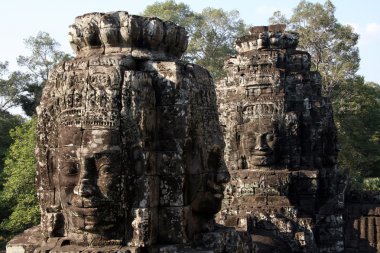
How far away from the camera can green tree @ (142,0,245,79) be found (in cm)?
2795

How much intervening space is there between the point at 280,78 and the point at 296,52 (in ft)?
3.78

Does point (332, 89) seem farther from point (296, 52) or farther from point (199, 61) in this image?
point (296, 52)

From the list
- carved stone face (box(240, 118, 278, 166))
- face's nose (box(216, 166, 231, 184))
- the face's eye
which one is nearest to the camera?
the face's eye

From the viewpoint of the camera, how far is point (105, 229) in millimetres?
4215

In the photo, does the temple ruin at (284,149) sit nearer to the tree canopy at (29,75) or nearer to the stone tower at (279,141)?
the stone tower at (279,141)

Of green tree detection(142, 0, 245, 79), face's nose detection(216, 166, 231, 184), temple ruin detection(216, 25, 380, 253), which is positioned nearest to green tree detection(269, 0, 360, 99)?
green tree detection(142, 0, 245, 79)

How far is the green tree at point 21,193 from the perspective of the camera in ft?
50.5

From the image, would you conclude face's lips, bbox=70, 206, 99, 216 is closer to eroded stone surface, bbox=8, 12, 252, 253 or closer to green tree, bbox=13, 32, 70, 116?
eroded stone surface, bbox=8, 12, 252, 253

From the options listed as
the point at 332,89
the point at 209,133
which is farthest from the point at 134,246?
the point at 332,89

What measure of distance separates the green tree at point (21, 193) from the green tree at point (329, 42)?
41.5ft

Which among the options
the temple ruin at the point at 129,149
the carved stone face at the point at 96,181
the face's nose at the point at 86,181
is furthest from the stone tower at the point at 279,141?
the face's nose at the point at 86,181

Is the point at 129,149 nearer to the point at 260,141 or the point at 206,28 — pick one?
the point at 260,141

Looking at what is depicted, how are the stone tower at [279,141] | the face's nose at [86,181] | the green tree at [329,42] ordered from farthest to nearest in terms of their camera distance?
1. the green tree at [329,42]
2. the stone tower at [279,141]
3. the face's nose at [86,181]

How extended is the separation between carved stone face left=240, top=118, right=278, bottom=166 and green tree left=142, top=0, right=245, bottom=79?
1741 centimetres
